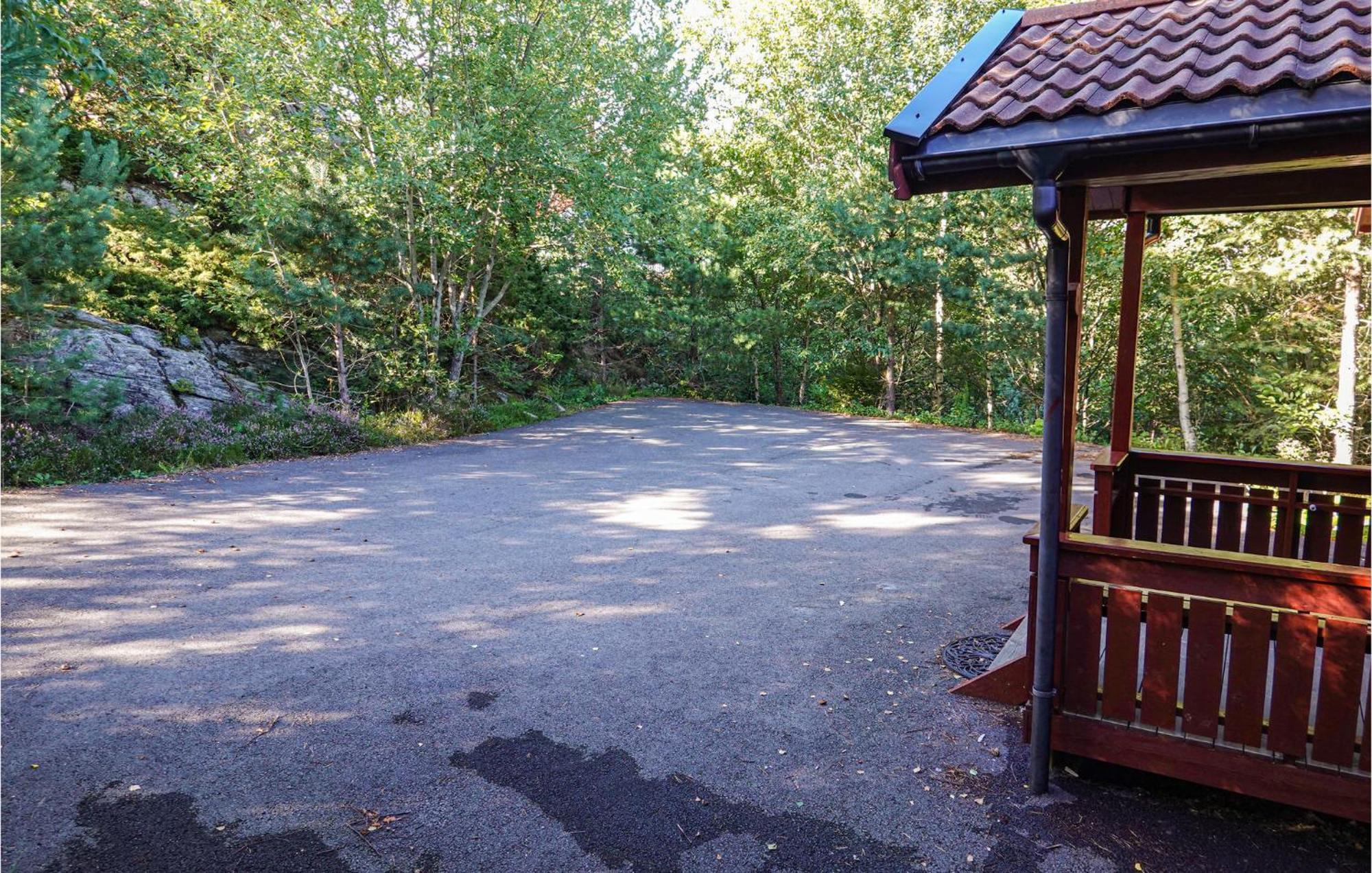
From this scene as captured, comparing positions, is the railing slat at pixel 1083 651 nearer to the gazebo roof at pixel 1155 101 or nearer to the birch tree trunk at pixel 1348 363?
the gazebo roof at pixel 1155 101

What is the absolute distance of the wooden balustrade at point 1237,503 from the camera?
14.3 feet

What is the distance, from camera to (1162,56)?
8.73 feet

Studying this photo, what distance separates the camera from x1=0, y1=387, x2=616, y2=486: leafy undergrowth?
7668 mm

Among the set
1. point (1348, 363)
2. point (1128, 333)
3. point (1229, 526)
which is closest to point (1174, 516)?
point (1229, 526)

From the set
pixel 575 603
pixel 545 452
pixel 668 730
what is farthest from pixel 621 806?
pixel 545 452

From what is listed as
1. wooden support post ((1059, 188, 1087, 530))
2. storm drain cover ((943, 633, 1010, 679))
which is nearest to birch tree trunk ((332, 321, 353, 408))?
storm drain cover ((943, 633, 1010, 679))

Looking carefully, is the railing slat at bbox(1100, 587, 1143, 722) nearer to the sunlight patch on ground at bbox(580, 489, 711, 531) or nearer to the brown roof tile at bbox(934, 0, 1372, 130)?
the brown roof tile at bbox(934, 0, 1372, 130)

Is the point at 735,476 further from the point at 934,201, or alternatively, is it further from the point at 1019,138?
the point at 934,201

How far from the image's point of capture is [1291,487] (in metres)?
4.49

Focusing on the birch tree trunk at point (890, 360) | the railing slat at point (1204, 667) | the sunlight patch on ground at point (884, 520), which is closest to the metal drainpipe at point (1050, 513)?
the railing slat at point (1204, 667)

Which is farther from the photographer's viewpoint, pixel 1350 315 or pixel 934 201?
pixel 934 201

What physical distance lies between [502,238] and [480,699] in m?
11.8

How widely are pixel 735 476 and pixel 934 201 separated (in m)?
8.92

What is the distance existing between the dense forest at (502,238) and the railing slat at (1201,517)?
5312 mm
